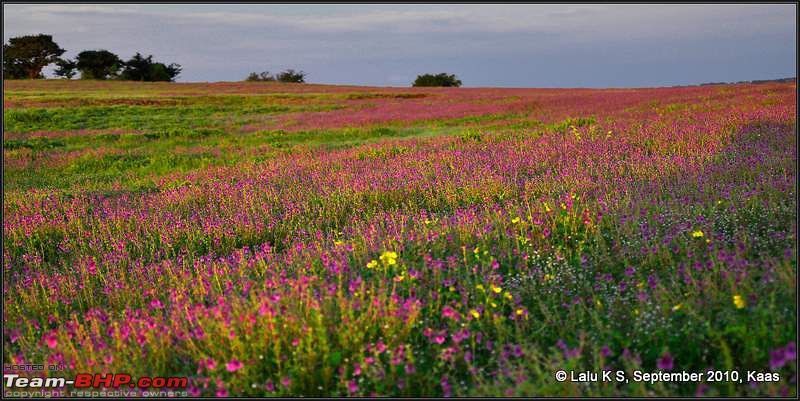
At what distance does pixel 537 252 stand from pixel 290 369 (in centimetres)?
224

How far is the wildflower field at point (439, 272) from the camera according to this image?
2.92 meters

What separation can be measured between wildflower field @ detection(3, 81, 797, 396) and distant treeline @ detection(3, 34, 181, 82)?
69.4 metres

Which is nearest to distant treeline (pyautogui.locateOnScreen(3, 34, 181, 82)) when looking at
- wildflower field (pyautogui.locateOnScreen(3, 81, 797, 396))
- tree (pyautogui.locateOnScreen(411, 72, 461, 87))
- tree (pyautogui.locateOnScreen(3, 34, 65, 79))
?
tree (pyautogui.locateOnScreen(3, 34, 65, 79))

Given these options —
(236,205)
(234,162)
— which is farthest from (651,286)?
(234,162)

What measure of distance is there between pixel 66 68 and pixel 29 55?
4143mm

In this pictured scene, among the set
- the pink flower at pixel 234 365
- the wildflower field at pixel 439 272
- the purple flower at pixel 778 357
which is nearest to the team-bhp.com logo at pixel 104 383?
the wildflower field at pixel 439 272

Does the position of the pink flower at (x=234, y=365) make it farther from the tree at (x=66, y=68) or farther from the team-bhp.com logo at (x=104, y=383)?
the tree at (x=66, y=68)

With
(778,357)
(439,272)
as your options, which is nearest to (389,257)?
(439,272)

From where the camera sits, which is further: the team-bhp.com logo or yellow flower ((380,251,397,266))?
yellow flower ((380,251,397,266))

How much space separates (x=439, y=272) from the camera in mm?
3895

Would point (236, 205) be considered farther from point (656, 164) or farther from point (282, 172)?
point (656, 164)

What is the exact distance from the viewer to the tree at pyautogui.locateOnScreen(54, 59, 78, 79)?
69.4m

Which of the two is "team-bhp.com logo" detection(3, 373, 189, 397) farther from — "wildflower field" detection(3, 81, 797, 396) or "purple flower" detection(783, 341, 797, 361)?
"purple flower" detection(783, 341, 797, 361)

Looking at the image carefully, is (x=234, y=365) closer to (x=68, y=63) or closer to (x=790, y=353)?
(x=790, y=353)
